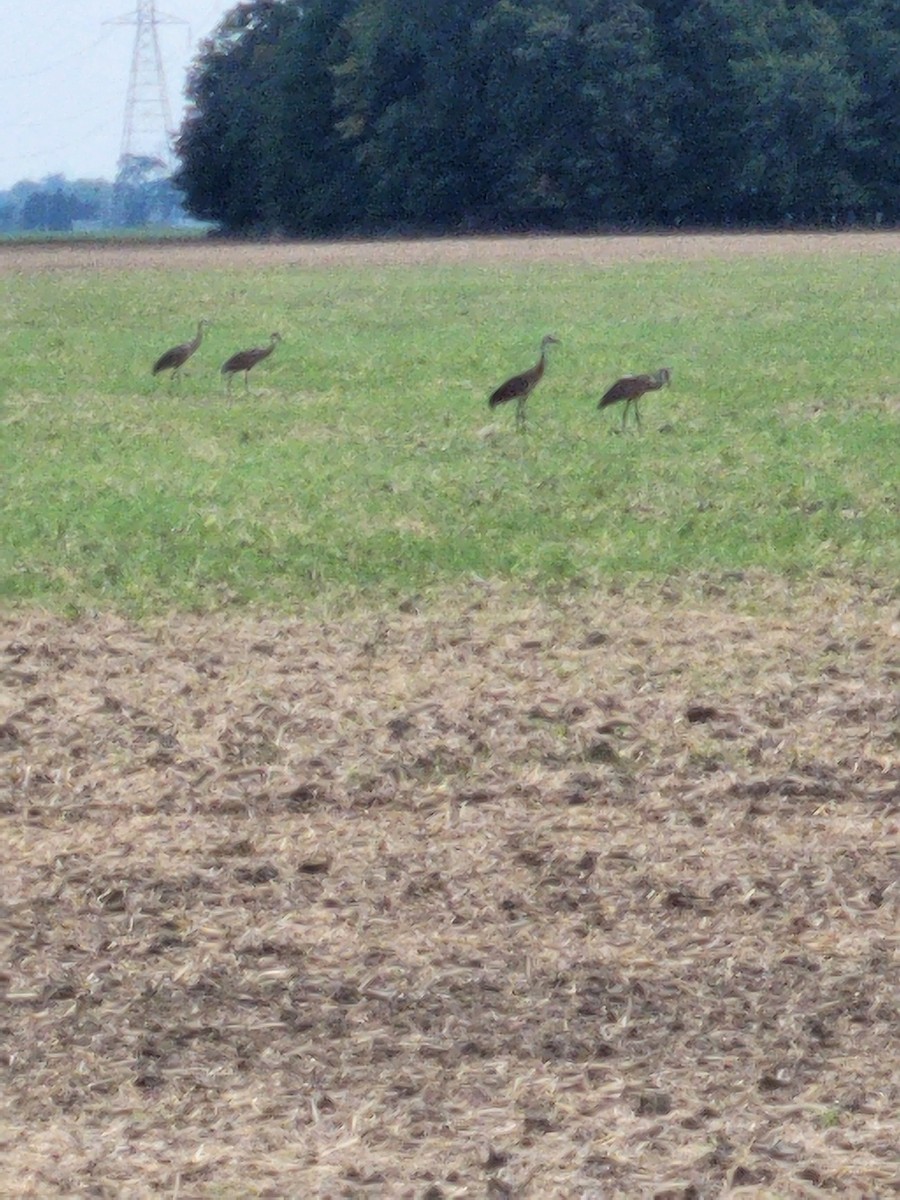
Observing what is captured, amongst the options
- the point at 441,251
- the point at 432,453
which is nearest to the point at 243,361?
the point at 432,453

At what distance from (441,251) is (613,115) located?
40.7 feet

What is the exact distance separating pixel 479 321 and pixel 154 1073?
1989 cm

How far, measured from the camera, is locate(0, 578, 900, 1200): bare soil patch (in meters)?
4.29

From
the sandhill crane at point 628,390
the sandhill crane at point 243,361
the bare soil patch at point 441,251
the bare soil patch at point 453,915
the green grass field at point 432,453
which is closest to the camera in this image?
the bare soil patch at point 453,915

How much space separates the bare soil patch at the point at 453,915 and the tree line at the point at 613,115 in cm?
4938

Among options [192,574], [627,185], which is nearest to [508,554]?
[192,574]

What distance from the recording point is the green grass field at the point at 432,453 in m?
9.70

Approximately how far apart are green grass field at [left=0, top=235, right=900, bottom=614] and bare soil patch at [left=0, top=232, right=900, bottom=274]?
14.6m

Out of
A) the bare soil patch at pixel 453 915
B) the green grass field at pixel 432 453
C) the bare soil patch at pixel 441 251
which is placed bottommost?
the bare soil patch at pixel 453 915

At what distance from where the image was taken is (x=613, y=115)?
181 feet

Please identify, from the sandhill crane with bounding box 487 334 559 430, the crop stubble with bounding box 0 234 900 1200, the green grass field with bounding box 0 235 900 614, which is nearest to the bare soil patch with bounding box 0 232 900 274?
the green grass field with bounding box 0 235 900 614

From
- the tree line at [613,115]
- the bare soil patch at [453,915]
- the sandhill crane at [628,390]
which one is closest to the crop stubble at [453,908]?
the bare soil patch at [453,915]

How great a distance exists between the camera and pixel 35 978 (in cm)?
502

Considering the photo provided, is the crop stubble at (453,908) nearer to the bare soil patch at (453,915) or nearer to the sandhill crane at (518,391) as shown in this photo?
the bare soil patch at (453,915)
